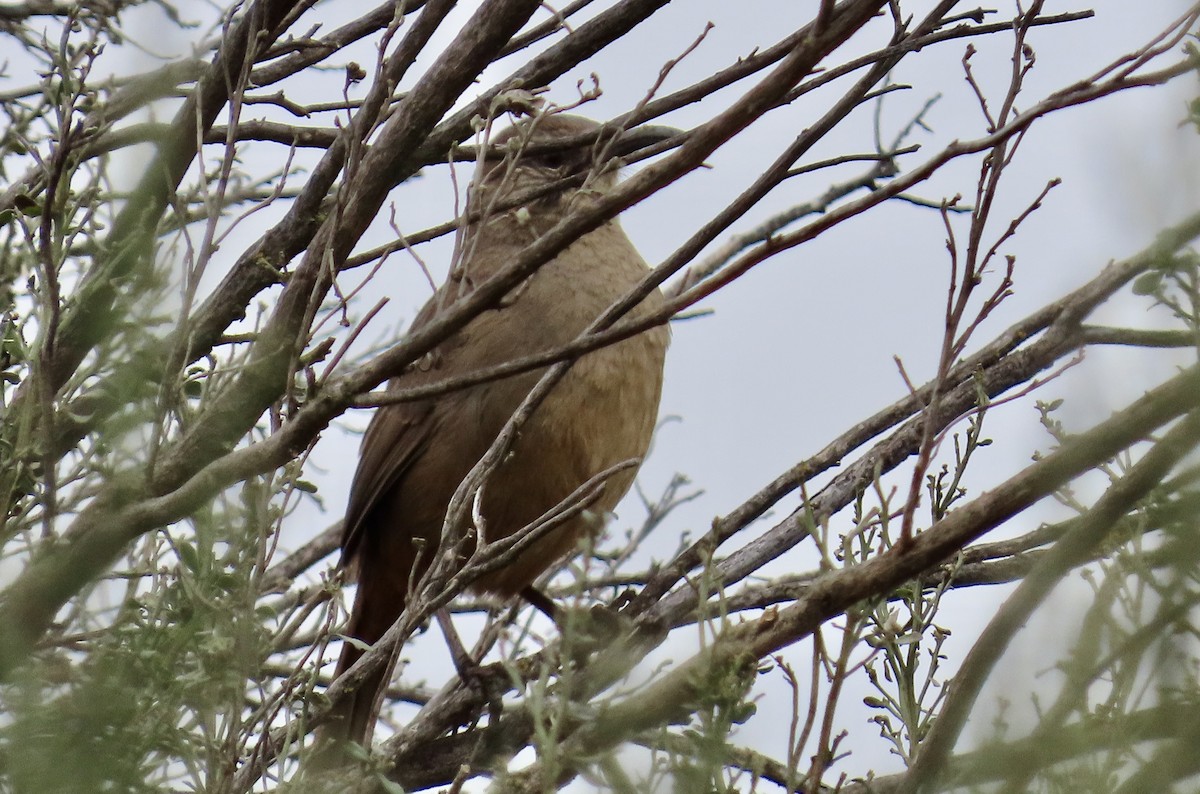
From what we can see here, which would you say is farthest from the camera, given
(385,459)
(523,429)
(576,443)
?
(385,459)

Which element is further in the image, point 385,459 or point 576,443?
point 385,459

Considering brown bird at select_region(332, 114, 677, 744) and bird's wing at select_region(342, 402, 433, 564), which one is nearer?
brown bird at select_region(332, 114, 677, 744)

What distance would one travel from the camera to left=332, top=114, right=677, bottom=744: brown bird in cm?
468

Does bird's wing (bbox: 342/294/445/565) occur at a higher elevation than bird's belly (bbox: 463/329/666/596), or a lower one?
higher

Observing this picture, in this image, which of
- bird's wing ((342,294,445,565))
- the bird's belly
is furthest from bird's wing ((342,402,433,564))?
the bird's belly

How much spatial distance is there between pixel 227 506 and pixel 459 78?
1065 mm

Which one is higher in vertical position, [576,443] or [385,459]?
[385,459]

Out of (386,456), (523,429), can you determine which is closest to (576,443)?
(523,429)

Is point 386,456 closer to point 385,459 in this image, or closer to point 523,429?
A: point 385,459

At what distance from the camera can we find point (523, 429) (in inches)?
170

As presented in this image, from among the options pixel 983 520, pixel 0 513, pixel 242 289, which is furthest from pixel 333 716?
pixel 983 520

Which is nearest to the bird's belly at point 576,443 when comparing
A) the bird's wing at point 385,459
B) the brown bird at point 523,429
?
the brown bird at point 523,429

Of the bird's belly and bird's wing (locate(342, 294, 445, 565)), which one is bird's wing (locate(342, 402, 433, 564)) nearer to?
bird's wing (locate(342, 294, 445, 565))

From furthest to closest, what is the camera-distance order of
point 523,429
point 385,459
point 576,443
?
point 385,459
point 576,443
point 523,429
